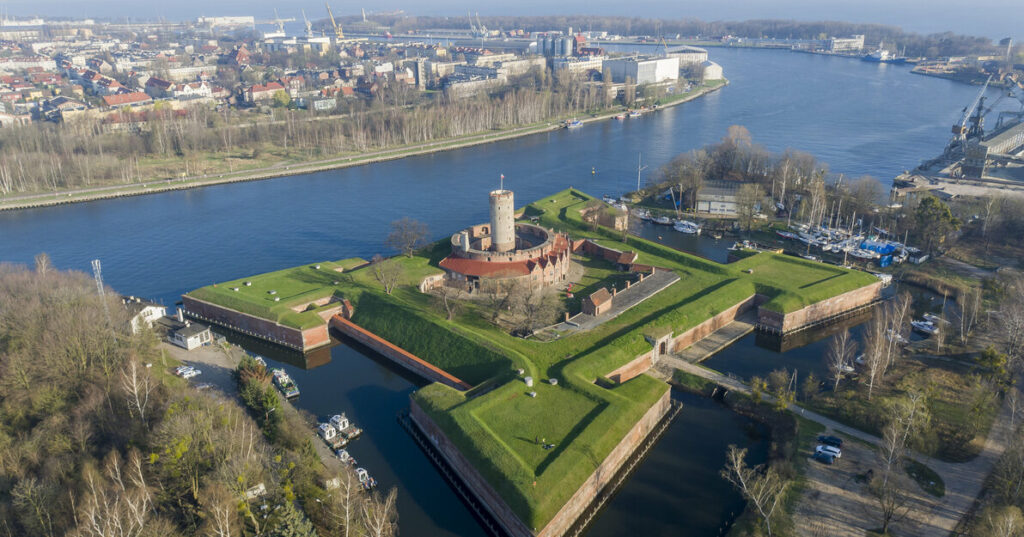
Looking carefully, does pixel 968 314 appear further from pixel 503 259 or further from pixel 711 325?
pixel 503 259

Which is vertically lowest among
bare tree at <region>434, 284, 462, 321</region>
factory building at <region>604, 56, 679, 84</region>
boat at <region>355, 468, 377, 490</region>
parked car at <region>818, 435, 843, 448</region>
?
boat at <region>355, 468, 377, 490</region>

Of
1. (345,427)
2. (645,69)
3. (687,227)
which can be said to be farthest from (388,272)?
(645,69)

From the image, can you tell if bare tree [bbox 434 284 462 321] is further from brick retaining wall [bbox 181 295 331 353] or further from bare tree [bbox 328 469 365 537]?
bare tree [bbox 328 469 365 537]

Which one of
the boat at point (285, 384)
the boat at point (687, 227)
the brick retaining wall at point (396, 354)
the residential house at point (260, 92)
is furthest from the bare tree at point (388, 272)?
the residential house at point (260, 92)

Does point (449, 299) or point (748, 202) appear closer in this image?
point (449, 299)

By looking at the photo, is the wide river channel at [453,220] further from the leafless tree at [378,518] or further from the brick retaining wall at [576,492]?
the leafless tree at [378,518]

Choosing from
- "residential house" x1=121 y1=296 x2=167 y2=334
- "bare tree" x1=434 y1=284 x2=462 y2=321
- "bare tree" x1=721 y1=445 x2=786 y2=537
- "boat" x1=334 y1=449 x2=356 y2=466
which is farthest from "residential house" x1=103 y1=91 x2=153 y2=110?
"bare tree" x1=721 y1=445 x2=786 y2=537
